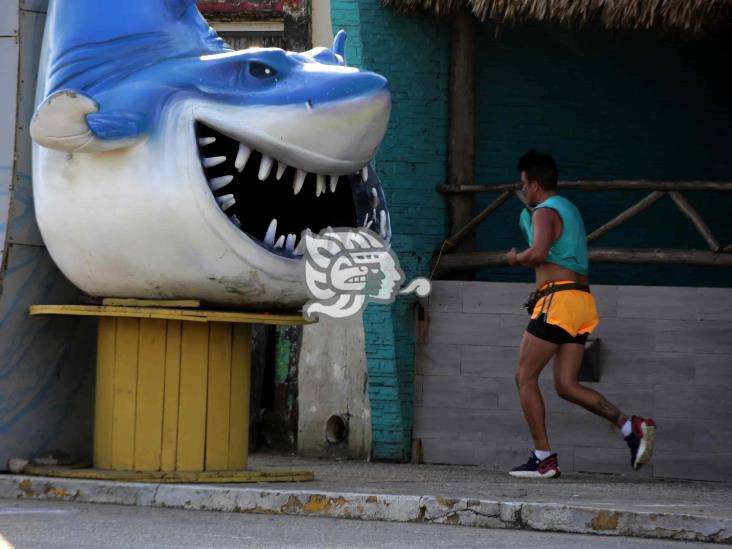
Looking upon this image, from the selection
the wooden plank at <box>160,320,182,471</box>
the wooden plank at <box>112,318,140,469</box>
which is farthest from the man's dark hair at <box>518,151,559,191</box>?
the wooden plank at <box>112,318,140,469</box>

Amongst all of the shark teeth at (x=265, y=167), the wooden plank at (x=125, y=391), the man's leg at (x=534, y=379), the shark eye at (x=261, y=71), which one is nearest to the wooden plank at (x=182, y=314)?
the wooden plank at (x=125, y=391)

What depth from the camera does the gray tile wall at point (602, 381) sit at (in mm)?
10109

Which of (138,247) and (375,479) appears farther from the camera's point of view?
(375,479)

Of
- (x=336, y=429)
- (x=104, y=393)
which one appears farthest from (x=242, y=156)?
(x=336, y=429)

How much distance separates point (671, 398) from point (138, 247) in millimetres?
3856

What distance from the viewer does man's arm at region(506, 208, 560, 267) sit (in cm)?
874

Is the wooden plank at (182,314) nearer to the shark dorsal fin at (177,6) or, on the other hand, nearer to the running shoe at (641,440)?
the shark dorsal fin at (177,6)

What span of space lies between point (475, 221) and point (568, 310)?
1.97m

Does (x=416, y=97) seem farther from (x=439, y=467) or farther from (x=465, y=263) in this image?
(x=439, y=467)

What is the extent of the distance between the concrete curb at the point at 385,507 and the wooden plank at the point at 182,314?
71 centimetres

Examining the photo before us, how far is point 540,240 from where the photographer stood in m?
8.80

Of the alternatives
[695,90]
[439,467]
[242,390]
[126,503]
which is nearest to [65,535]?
[126,503]

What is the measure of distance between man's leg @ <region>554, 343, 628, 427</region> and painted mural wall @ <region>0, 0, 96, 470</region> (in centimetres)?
239

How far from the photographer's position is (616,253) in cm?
1029
